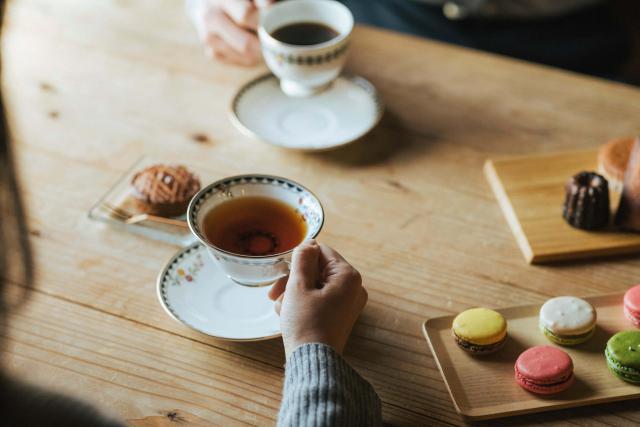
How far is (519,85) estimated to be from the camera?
1.42 meters

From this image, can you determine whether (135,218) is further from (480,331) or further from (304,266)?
(480,331)

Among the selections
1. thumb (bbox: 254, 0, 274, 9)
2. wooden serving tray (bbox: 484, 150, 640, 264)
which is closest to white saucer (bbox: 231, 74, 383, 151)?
thumb (bbox: 254, 0, 274, 9)

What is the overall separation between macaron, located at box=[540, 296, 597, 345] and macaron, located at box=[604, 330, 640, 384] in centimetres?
3

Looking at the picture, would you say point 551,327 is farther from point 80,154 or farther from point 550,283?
point 80,154

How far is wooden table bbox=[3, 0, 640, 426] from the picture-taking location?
882 millimetres

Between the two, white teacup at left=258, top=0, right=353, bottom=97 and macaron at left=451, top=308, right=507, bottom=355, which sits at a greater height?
white teacup at left=258, top=0, right=353, bottom=97

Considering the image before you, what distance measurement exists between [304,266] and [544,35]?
1.11m

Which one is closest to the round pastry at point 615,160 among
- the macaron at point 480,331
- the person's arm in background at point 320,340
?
the macaron at point 480,331

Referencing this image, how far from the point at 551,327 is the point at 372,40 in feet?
2.72

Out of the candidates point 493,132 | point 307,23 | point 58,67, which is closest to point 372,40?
point 307,23

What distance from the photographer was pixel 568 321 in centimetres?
89

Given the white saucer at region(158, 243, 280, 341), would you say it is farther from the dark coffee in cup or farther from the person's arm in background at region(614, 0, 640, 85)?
the person's arm in background at region(614, 0, 640, 85)

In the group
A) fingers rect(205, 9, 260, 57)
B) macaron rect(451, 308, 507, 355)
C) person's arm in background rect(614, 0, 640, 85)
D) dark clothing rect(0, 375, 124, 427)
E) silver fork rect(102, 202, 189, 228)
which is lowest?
person's arm in background rect(614, 0, 640, 85)

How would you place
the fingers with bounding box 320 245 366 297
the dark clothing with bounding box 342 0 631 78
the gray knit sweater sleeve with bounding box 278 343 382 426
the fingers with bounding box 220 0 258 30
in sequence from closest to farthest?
1. the gray knit sweater sleeve with bounding box 278 343 382 426
2. the fingers with bounding box 320 245 366 297
3. the fingers with bounding box 220 0 258 30
4. the dark clothing with bounding box 342 0 631 78
